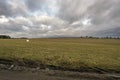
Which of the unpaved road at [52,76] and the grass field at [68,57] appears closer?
the unpaved road at [52,76]

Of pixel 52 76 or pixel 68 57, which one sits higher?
pixel 68 57

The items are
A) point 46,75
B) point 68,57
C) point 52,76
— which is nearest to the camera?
point 52,76

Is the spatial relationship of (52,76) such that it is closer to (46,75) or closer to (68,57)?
(46,75)

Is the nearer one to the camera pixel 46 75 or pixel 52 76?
pixel 52 76

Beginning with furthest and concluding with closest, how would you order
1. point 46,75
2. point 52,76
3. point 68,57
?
point 68,57, point 46,75, point 52,76

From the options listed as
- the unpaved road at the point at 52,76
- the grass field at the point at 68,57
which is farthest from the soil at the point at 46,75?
the grass field at the point at 68,57

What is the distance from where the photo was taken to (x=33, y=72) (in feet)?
35.4

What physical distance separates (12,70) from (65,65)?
3926 mm

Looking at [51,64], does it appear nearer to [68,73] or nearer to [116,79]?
[68,73]

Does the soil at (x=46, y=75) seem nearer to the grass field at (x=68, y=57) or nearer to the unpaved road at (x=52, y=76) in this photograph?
the unpaved road at (x=52, y=76)

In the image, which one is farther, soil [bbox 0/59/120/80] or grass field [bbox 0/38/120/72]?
grass field [bbox 0/38/120/72]

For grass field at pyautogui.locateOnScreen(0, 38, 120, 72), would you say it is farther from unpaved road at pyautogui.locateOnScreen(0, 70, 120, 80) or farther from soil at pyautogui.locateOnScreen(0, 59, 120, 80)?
unpaved road at pyautogui.locateOnScreen(0, 70, 120, 80)

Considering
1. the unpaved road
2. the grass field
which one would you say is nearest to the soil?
the unpaved road

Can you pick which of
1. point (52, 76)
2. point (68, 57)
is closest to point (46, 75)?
point (52, 76)
